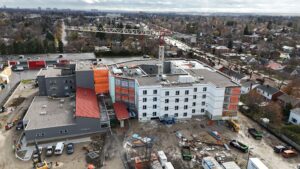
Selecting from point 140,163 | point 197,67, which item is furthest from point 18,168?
point 197,67

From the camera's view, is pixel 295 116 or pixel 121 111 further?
pixel 295 116

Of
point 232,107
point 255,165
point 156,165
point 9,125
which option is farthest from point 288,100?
point 9,125

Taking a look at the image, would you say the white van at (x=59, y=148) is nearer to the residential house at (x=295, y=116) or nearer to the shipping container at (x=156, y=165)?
the shipping container at (x=156, y=165)

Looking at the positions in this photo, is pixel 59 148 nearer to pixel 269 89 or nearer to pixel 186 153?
pixel 186 153

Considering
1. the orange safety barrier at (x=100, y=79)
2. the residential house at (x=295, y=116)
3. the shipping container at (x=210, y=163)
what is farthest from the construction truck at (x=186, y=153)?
the orange safety barrier at (x=100, y=79)

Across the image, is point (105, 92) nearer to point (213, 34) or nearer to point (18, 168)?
point (18, 168)

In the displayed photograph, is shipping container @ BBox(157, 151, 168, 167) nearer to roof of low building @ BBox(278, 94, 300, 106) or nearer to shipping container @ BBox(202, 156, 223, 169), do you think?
shipping container @ BBox(202, 156, 223, 169)

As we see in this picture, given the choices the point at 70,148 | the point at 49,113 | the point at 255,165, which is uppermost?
the point at 49,113
